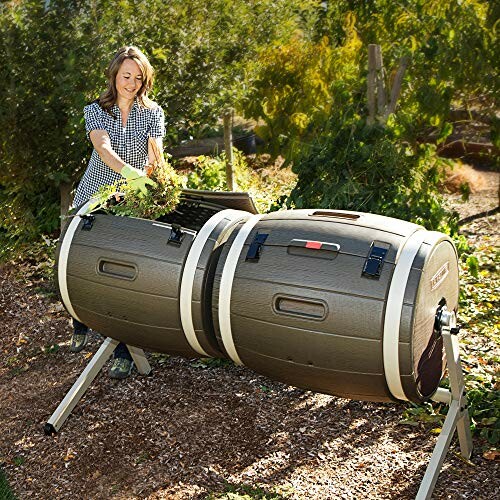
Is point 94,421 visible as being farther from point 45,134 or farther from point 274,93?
point 274,93

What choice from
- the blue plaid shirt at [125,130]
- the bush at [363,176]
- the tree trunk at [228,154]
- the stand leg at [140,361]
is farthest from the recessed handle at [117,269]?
the tree trunk at [228,154]

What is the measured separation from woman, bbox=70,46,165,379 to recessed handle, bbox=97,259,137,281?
0.91 m

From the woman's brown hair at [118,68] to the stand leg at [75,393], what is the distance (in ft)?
4.41

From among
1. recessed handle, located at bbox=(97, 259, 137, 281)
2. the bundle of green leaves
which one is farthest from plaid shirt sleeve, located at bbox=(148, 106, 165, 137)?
recessed handle, located at bbox=(97, 259, 137, 281)

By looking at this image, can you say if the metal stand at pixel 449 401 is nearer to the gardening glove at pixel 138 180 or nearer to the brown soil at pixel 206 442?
the brown soil at pixel 206 442

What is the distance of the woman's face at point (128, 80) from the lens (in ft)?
14.0

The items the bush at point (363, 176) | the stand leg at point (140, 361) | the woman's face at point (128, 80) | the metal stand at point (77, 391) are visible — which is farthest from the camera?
the bush at point (363, 176)

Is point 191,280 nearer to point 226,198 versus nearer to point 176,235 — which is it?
point 176,235

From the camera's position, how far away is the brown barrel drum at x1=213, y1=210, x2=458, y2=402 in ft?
9.58

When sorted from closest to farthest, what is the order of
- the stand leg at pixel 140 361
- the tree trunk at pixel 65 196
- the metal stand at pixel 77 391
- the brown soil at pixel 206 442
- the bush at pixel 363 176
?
1. the brown soil at pixel 206 442
2. the metal stand at pixel 77 391
3. the stand leg at pixel 140 361
4. the bush at pixel 363 176
5. the tree trunk at pixel 65 196

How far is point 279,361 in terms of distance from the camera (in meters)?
3.21

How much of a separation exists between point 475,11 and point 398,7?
31.6 inches

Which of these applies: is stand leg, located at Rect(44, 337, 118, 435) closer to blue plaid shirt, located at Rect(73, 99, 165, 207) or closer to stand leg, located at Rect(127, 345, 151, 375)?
stand leg, located at Rect(127, 345, 151, 375)

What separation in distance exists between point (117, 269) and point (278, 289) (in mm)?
843
